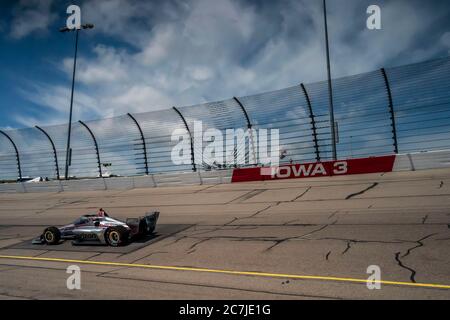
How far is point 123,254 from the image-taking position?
837 cm

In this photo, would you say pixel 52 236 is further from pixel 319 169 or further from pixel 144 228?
pixel 319 169

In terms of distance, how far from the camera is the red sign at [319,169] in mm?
16109

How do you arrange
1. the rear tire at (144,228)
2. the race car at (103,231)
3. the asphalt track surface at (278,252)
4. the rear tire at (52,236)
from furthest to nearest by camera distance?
the rear tire at (52,236), the rear tire at (144,228), the race car at (103,231), the asphalt track surface at (278,252)

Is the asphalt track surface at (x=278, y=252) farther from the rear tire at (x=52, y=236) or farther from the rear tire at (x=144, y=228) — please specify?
the rear tire at (x=144, y=228)

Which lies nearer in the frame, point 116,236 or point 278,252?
point 278,252

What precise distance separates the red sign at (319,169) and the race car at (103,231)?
9.09 meters

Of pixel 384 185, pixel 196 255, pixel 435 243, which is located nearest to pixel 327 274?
pixel 435 243

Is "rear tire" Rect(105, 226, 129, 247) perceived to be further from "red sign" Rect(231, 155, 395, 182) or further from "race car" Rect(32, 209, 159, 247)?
"red sign" Rect(231, 155, 395, 182)

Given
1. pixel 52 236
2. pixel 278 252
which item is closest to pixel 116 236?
pixel 52 236

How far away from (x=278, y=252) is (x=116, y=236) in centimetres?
437

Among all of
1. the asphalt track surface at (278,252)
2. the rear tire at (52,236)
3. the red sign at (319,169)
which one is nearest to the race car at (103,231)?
the rear tire at (52,236)

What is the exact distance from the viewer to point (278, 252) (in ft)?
23.2

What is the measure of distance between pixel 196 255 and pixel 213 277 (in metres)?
1.58
